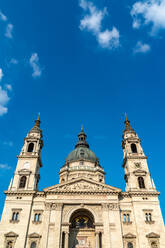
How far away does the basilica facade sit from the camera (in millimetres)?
33438

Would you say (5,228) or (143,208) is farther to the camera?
(143,208)

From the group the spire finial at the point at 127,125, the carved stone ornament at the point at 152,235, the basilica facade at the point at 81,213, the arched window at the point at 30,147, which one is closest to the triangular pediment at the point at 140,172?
the basilica facade at the point at 81,213

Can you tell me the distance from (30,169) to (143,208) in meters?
20.8

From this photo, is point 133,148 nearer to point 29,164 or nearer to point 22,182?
point 29,164

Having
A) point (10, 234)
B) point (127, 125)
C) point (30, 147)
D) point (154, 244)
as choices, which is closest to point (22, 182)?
point (30, 147)

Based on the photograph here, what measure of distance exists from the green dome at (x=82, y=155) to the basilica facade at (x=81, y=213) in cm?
1474

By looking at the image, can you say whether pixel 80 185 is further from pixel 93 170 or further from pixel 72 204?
pixel 93 170

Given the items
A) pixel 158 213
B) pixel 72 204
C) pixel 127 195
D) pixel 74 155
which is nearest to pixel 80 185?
pixel 72 204

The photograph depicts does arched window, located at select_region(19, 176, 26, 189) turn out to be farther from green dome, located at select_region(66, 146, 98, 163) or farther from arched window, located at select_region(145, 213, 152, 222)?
arched window, located at select_region(145, 213, 152, 222)

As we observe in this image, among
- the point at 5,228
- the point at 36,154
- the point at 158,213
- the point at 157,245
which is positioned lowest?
the point at 157,245

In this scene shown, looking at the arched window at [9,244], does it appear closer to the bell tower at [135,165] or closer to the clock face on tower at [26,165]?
the clock face on tower at [26,165]

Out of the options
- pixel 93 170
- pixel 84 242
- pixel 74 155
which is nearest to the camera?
pixel 84 242

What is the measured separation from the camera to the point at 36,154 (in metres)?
43.9

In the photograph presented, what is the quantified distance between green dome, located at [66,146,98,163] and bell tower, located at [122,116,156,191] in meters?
12.0
